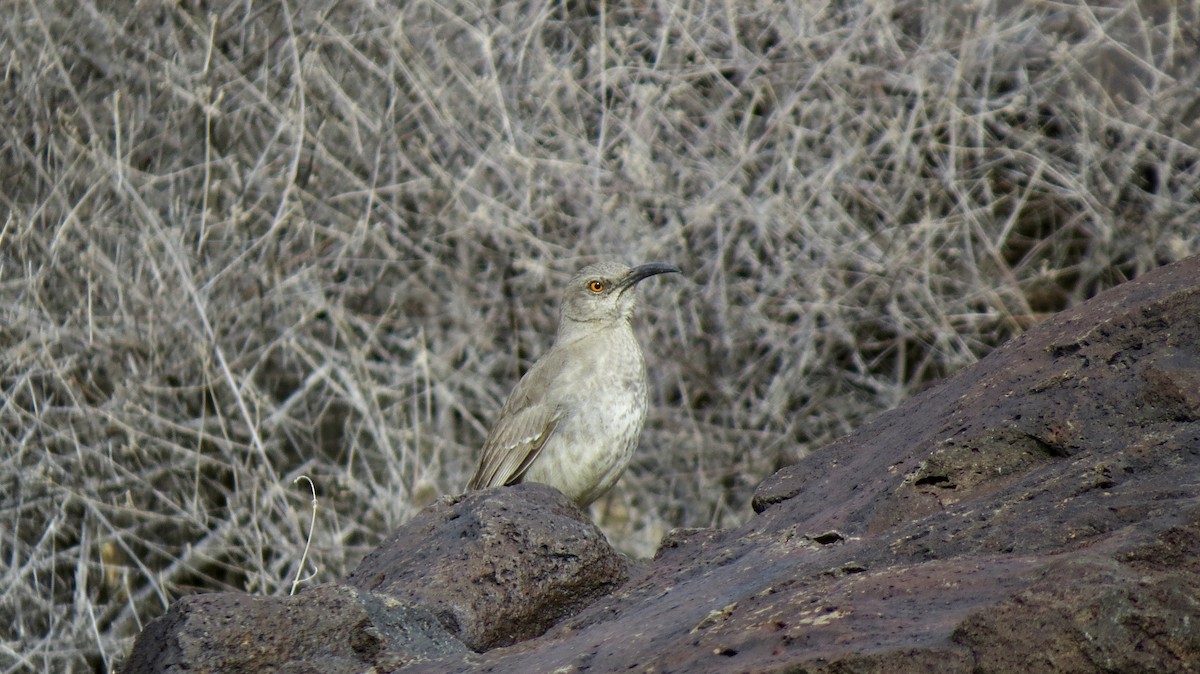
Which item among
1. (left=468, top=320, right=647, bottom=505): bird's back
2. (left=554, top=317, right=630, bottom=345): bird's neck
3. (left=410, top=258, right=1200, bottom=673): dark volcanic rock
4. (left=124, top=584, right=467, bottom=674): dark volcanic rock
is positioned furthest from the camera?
(left=554, top=317, right=630, bottom=345): bird's neck

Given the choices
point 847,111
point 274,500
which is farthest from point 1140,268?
point 274,500

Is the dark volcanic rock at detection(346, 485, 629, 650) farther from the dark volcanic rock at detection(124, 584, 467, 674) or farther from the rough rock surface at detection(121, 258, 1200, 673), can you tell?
the dark volcanic rock at detection(124, 584, 467, 674)

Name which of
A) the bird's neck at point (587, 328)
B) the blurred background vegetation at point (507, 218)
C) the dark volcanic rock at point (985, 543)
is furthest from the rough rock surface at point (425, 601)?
the blurred background vegetation at point (507, 218)

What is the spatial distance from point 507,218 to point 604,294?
192cm

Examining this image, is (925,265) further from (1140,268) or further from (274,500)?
(274,500)

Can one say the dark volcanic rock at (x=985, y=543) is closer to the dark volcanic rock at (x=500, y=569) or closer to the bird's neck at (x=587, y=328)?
the dark volcanic rock at (x=500, y=569)

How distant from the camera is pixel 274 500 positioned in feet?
24.3

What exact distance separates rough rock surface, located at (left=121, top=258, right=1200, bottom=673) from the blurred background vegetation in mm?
4067

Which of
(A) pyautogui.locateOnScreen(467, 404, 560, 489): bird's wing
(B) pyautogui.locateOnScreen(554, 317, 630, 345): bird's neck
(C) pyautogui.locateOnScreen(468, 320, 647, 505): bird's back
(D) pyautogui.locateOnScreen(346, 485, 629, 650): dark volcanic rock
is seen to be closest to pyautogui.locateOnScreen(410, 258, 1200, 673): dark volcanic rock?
(D) pyautogui.locateOnScreen(346, 485, 629, 650): dark volcanic rock

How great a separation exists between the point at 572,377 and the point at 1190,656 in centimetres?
407

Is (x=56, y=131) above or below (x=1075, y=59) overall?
above

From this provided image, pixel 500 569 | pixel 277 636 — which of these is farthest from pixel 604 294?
pixel 277 636

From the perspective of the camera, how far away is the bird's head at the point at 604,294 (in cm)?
643

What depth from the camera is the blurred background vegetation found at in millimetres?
7633
